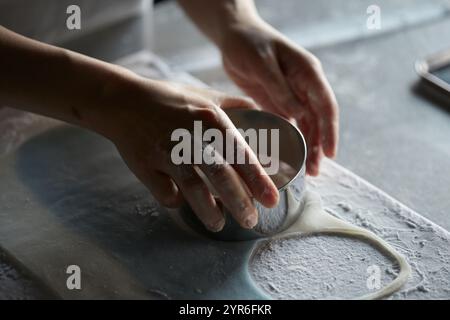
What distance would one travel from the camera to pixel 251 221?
29.7 inches

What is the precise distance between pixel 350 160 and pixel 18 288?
0.53m

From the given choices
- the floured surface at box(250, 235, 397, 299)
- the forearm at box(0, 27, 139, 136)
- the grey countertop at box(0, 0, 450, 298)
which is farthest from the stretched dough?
the forearm at box(0, 27, 139, 136)

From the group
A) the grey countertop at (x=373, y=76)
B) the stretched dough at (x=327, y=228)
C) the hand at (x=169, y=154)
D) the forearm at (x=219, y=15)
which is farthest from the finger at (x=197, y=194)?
the forearm at (x=219, y=15)

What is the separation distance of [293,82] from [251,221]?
0.91ft

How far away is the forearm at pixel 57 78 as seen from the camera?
2.70 feet

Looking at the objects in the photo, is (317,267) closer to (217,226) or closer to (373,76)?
(217,226)

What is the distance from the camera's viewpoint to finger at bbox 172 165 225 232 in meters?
0.75

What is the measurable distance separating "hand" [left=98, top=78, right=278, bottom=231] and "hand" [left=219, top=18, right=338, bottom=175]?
0.52 ft

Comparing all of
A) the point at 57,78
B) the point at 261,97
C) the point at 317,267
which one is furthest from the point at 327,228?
the point at 57,78

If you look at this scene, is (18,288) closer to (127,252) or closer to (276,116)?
(127,252)

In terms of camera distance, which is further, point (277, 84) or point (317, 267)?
point (277, 84)

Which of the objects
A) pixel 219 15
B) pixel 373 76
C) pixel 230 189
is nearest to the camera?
pixel 230 189

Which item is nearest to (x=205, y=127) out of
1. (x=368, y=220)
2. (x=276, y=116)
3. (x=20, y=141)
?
(x=276, y=116)

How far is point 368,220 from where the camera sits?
33.5 inches
